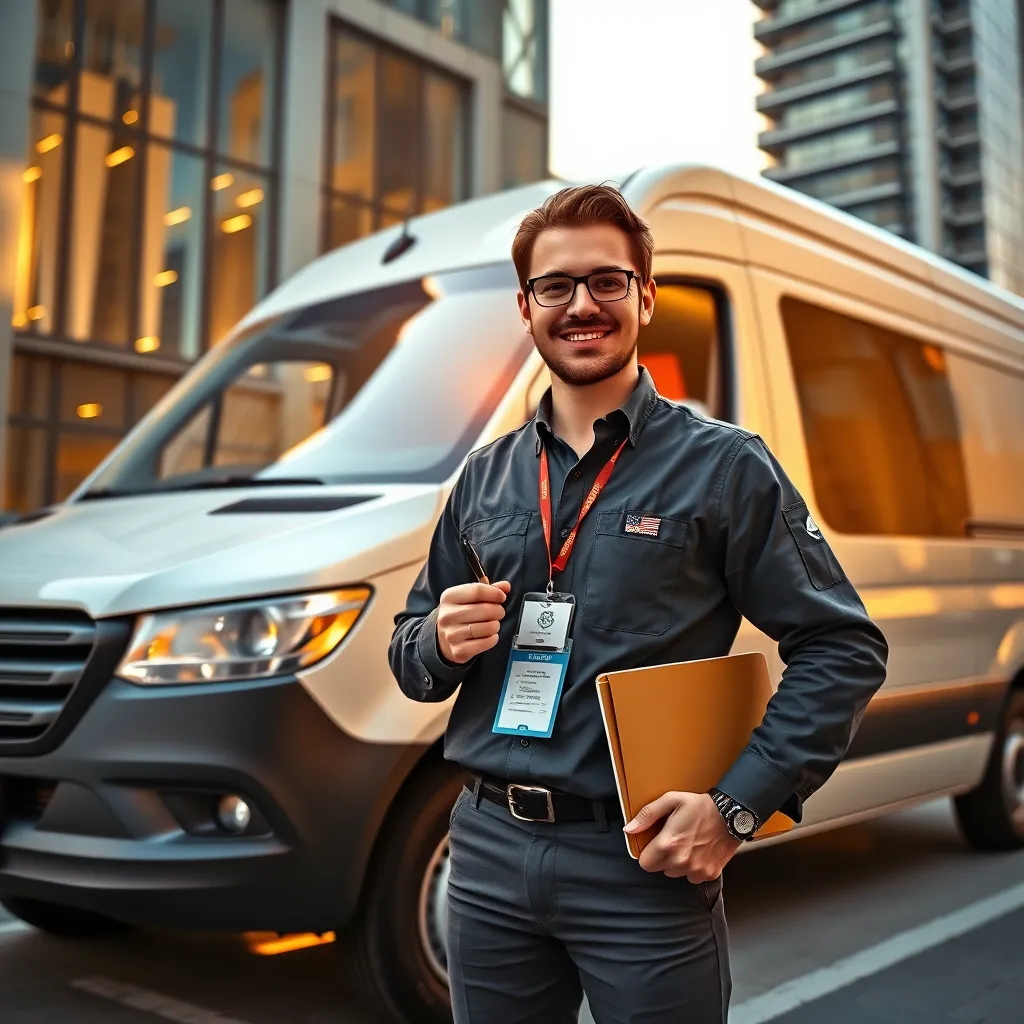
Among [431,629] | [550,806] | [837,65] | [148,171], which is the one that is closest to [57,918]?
[431,629]

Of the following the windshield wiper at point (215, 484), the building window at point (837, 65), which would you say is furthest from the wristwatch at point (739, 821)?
the building window at point (837, 65)

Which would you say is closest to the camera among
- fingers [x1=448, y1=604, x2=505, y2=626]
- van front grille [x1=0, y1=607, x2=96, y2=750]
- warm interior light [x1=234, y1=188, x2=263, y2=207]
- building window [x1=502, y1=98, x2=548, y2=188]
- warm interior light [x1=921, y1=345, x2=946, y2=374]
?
fingers [x1=448, y1=604, x2=505, y2=626]

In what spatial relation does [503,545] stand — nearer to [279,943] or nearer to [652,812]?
[652,812]

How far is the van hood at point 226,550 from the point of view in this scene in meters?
2.99

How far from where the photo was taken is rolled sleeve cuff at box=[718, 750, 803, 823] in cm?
163

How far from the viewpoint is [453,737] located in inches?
75.5

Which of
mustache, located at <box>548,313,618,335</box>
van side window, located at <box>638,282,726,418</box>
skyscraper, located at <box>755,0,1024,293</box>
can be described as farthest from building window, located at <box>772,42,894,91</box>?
mustache, located at <box>548,313,618,335</box>

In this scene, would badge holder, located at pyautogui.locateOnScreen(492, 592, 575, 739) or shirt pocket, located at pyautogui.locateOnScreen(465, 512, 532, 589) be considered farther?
shirt pocket, located at pyautogui.locateOnScreen(465, 512, 532, 589)

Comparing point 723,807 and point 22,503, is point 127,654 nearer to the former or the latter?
point 723,807

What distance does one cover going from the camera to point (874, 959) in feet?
13.7

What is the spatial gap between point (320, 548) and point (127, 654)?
519mm

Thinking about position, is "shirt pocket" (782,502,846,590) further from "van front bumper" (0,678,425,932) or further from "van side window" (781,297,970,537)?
"van side window" (781,297,970,537)

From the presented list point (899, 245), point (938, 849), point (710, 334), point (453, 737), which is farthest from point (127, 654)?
point (938, 849)

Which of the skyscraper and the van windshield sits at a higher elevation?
the skyscraper
